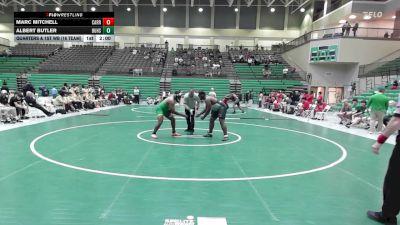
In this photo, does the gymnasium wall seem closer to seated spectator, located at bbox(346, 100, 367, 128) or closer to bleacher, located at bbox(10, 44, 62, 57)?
seated spectator, located at bbox(346, 100, 367, 128)

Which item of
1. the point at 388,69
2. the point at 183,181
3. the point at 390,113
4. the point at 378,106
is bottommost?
the point at 183,181

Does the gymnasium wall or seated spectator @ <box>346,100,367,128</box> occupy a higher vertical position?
the gymnasium wall

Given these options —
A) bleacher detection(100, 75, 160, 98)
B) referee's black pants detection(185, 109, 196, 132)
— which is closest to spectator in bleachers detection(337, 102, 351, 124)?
referee's black pants detection(185, 109, 196, 132)

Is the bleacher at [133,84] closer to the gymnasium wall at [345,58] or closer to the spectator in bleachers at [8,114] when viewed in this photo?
the gymnasium wall at [345,58]

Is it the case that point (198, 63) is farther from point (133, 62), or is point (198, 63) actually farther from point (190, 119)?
point (190, 119)

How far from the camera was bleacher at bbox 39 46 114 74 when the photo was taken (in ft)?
111

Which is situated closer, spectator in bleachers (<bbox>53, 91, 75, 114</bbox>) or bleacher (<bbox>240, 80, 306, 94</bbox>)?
spectator in bleachers (<bbox>53, 91, 75, 114</bbox>)

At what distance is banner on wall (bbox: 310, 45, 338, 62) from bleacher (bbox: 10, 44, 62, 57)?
31.4 m

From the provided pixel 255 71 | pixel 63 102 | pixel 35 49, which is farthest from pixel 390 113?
pixel 35 49

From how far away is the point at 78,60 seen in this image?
36281 mm
